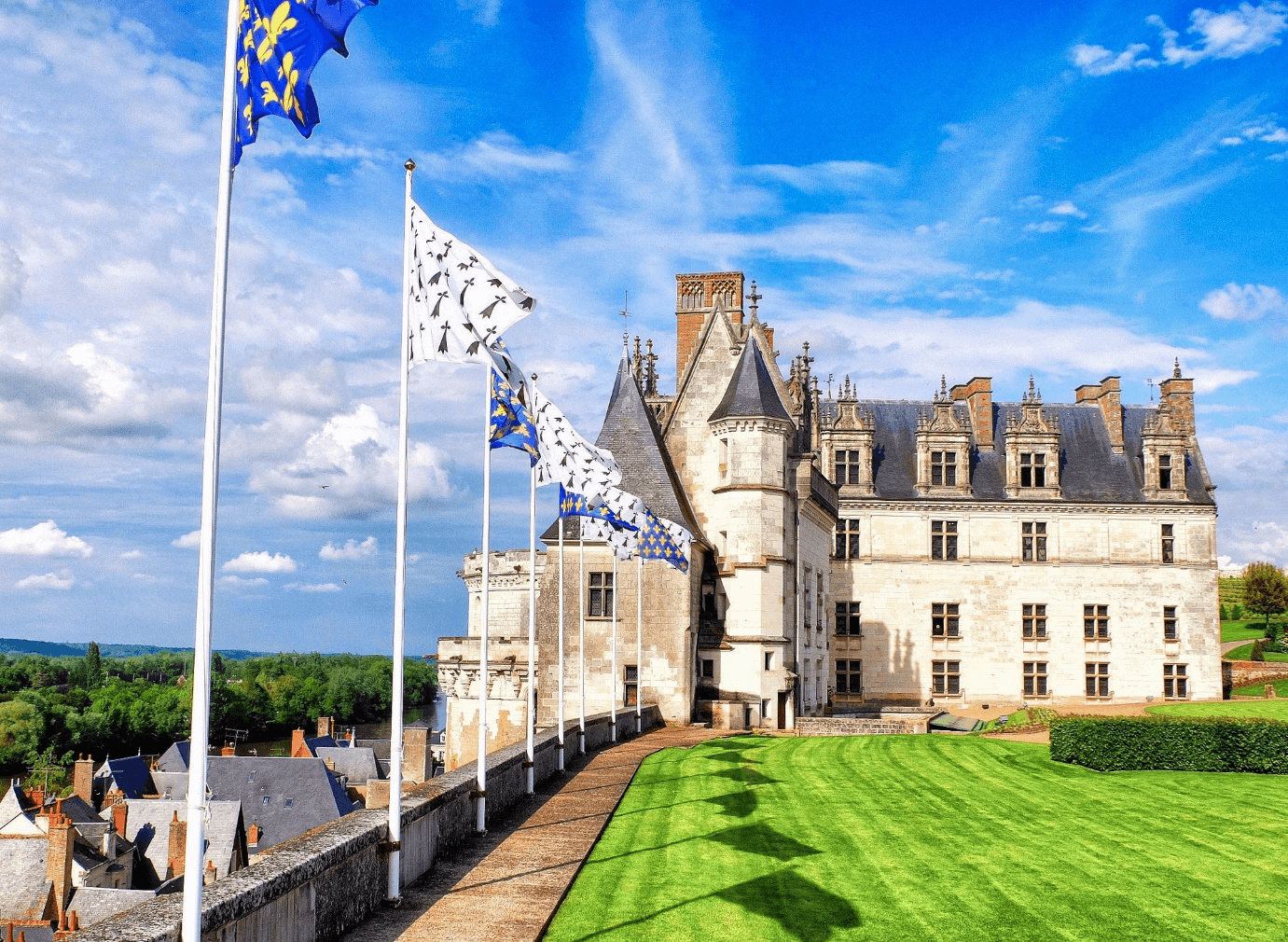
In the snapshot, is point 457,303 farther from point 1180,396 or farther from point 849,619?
point 1180,396

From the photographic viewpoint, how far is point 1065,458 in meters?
53.8

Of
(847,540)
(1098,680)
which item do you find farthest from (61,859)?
(1098,680)

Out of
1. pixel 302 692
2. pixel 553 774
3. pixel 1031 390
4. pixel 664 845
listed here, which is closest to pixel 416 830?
pixel 664 845

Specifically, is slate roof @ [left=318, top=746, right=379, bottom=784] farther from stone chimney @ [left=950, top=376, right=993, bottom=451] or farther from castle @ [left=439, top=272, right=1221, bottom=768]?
stone chimney @ [left=950, top=376, right=993, bottom=451]

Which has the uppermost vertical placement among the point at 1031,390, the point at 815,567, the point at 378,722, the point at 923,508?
the point at 1031,390

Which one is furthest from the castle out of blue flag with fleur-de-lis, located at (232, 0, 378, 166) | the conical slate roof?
blue flag with fleur-de-lis, located at (232, 0, 378, 166)

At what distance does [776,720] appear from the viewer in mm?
36219

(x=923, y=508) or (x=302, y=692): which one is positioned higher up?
(x=923, y=508)

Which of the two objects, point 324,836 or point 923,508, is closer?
point 324,836

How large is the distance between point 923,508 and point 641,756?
3104 centimetres

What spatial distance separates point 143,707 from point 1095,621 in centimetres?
9269

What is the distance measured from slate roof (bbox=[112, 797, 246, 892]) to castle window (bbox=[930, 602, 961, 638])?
1296 inches

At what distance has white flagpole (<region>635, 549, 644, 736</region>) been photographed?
31.5 metres

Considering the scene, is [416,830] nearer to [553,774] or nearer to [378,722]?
[553,774]
